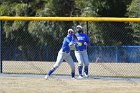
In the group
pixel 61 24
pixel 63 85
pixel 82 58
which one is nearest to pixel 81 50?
pixel 82 58

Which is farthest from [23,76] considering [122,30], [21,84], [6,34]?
[6,34]

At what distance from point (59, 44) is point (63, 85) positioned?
1469cm

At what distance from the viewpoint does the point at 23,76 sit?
19.2 m

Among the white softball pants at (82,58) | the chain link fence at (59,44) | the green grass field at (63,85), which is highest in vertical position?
the white softball pants at (82,58)

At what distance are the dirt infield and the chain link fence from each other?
31.5ft

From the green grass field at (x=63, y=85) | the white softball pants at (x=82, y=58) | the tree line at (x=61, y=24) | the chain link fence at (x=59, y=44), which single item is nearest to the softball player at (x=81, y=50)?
the white softball pants at (x=82, y=58)

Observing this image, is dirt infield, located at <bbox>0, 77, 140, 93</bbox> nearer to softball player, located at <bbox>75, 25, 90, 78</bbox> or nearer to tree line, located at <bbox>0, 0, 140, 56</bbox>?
softball player, located at <bbox>75, 25, 90, 78</bbox>

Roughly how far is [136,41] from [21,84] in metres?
14.5

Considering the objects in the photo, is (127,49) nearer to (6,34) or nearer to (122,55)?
(122,55)

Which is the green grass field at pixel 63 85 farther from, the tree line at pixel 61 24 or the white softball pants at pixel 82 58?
the tree line at pixel 61 24

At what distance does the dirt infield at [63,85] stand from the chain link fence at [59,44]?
9601 mm

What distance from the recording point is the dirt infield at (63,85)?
1488 cm

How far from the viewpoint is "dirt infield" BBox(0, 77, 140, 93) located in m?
14.9

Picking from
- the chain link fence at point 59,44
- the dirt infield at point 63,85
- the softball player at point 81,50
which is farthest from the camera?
the chain link fence at point 59,44
